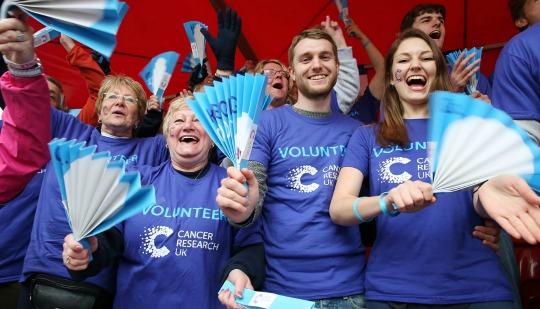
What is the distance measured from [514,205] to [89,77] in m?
2.78

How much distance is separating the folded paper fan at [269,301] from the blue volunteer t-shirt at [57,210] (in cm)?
85

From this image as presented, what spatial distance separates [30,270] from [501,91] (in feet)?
6.72

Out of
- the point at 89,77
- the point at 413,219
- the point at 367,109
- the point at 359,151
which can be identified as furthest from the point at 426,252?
the point at 89,77

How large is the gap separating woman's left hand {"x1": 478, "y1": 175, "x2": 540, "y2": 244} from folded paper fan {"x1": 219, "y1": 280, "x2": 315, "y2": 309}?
593 millimetres

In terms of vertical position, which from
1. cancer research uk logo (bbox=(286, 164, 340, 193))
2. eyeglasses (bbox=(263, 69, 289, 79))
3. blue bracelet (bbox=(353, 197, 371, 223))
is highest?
eyeglasses (bbox=(263, 69, 289, 79))

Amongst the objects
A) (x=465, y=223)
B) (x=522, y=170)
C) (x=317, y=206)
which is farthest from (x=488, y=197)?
(x=317, y=206)

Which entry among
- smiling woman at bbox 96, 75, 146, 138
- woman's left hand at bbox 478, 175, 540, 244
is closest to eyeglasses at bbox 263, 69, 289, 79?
smiling woman at bbox 96, 75, 146, 138

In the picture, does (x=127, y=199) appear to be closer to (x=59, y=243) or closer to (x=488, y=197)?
(x=59, y=243)

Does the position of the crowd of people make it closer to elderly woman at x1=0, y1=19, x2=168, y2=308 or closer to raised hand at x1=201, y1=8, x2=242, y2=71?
elderly woman at x1=0, y1=19, x2=168, y2=308

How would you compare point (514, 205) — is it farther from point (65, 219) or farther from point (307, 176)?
point (65, 219)

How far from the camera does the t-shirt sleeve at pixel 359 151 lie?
197 cm

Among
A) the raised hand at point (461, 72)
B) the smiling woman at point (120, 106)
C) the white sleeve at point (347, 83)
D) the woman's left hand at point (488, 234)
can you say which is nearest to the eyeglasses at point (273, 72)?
the white sleeve at point (347, 83)

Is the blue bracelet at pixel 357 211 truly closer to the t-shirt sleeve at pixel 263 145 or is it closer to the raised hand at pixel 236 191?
the raised hand at pixel 236 191

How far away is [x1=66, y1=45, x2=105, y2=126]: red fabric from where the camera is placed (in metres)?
3.22
